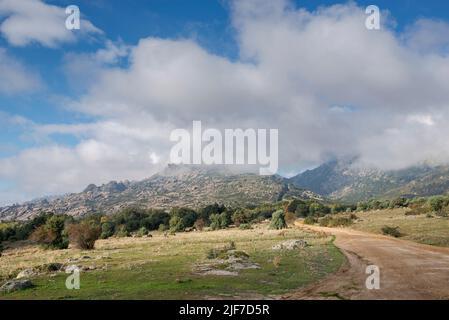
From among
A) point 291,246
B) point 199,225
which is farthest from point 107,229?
point 291,246

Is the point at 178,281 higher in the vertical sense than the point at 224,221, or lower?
higher

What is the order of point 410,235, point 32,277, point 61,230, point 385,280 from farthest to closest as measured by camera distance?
point 61,230
point 410,235
point 32,277
point 385,280

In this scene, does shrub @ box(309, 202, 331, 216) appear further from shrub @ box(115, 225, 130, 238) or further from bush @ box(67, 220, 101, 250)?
bush @ box(67, 220, 101, 250)

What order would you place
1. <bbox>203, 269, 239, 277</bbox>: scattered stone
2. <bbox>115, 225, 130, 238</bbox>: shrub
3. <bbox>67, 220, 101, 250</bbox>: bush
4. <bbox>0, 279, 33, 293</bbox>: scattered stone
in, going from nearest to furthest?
1. <bbox>0, 279, 33, 293</bbox>: scattered stone
2. <bbox>203, 269, 239, 277</bbox>: scattered stone
3. <bbox>67, 220, 101, 250</bbox>: bush
4. <bbox>115, 225, 130, 238</bbox>: shrub

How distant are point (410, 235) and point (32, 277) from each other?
4863cm

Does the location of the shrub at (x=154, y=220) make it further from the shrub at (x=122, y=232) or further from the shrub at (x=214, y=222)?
the shrub at (x=214, y=222)

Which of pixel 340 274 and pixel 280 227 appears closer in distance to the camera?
pixel 340 274

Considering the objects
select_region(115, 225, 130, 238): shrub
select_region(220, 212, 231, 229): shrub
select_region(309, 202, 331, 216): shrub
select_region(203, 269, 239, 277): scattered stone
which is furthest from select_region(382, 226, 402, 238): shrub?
select_region(309, 202, 331, 216): shrub

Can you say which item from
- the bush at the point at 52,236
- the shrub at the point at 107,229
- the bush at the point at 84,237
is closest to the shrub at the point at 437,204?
the bush at the point at 84,237

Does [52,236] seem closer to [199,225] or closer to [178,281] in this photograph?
[199,225]
